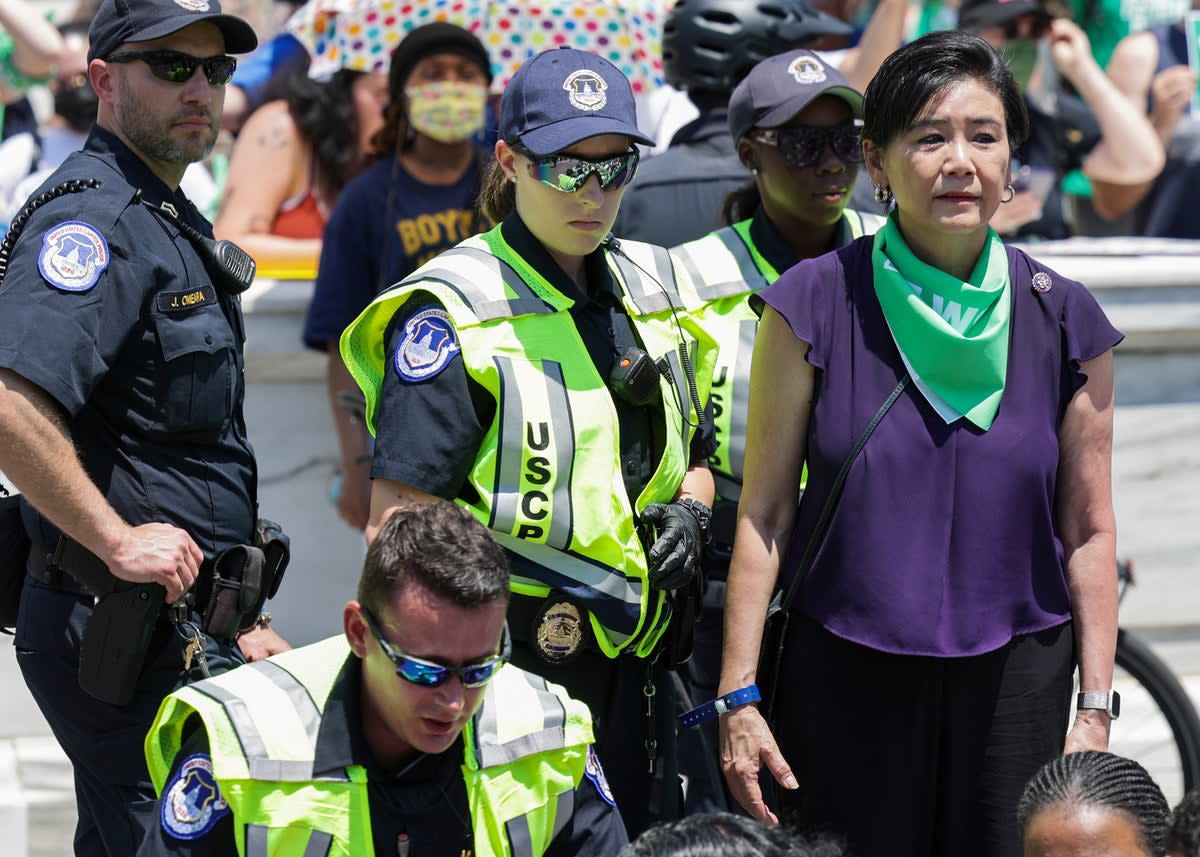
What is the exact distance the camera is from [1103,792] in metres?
3.05

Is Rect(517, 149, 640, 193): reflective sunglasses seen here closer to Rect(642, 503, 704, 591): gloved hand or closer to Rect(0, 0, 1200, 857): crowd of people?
Rect(0, 0, 1200, 857): crowd of people

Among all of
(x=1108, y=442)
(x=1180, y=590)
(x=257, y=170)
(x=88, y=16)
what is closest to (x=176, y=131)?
(x=1108, y=442)

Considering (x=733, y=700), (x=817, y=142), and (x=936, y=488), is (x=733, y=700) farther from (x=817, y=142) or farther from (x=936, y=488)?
(x=817, y=142)

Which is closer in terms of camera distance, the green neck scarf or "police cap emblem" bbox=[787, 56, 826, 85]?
the green neck scarf

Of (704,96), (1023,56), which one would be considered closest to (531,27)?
(704,96)

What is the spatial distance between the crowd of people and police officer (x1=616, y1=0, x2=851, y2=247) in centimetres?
95


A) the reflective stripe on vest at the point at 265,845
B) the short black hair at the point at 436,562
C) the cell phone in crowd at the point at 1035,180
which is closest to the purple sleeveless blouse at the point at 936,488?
the short black hair at the point at 436,562

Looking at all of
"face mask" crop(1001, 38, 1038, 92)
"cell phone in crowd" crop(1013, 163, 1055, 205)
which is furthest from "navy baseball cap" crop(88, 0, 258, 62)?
"face mask" crop(1001, 38, 1038, 92)

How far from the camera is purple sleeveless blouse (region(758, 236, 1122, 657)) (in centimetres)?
325

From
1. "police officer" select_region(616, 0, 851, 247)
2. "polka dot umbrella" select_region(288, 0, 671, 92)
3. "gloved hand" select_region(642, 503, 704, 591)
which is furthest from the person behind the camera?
"polka dot umbrella" select_region(288, 0, 671, 92)

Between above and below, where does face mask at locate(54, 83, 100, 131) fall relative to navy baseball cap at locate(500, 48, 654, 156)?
below

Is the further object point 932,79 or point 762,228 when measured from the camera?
point 762,228

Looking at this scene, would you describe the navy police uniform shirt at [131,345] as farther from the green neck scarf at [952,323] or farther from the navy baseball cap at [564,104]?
the green neck scarf at [952,323]

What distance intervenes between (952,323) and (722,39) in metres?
2.09
